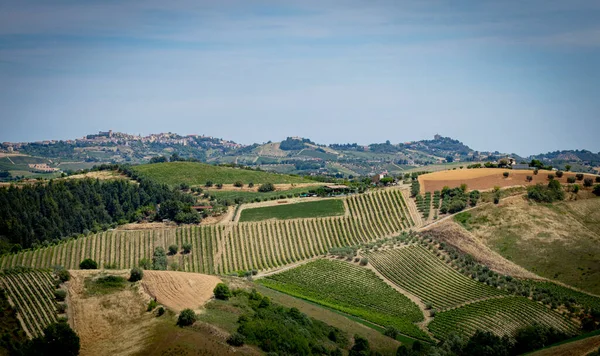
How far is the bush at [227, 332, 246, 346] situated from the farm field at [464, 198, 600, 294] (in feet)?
189

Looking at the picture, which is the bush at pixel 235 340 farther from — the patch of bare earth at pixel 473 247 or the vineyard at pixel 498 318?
the patch of bare earth at pixel 473 247

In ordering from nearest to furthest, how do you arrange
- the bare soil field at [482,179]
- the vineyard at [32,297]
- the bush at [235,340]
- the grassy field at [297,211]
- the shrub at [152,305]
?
the bush at [235,340] < the vineyard at [32,297] < the shrub at [152,305] < the bare soil field at [482,179] < the grassy field at [297,211]

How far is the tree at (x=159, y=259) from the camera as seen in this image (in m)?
104

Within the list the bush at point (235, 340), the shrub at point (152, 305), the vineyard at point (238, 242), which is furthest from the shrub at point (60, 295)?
the vineyard at point (238, 242)

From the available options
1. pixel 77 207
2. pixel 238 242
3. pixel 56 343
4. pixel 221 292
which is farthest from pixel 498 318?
pixel 77 207

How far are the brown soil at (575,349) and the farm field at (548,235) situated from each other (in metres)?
26.2

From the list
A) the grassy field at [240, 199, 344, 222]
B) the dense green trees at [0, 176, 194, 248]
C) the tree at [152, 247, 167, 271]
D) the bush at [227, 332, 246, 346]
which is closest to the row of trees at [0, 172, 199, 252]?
the dense green trees at [0, 176, 194, 248]

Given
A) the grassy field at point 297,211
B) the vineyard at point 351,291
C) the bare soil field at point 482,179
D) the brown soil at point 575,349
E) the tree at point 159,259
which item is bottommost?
the vineyard at point 351,291

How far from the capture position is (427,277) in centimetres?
10119

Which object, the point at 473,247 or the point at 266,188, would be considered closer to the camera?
the point at 473,247

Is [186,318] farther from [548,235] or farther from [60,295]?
[548,235]

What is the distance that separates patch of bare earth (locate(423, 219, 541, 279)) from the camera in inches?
3948

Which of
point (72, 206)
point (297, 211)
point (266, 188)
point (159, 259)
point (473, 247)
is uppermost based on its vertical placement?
point (266, 188)

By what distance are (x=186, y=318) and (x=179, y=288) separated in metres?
12.2
